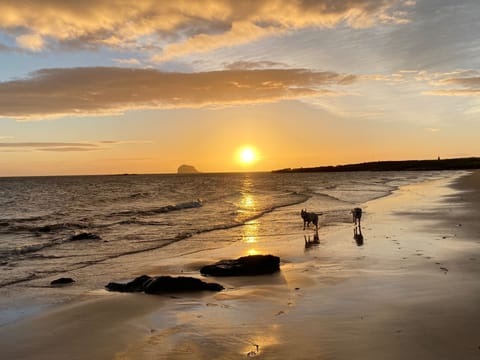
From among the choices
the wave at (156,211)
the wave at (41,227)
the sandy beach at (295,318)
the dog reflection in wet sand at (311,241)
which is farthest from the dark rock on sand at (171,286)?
the wave at (156,211)

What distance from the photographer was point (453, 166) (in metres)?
176

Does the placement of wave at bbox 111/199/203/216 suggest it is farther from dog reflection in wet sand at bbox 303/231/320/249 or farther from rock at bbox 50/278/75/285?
rock at bbox 50/278/75/285

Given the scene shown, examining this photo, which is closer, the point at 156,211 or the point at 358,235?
the point at 358,235

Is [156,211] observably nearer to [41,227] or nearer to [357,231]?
[41,227]

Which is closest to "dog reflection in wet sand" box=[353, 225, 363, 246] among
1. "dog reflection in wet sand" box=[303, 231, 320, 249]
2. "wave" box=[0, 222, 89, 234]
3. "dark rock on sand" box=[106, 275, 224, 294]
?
"dog reflection in wet sand" box=[303, 231, 320, 249]

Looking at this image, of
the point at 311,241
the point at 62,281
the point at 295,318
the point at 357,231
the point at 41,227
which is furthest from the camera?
the point at 41,227

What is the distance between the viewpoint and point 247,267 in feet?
38.7

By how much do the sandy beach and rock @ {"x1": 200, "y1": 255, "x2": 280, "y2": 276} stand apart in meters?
0.34

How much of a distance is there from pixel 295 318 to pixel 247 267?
4.27 m

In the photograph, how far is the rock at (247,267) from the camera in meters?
11.7

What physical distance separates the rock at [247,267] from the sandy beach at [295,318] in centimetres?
34

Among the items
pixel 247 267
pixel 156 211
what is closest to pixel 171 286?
pixel 247 267

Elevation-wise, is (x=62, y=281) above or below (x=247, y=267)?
below

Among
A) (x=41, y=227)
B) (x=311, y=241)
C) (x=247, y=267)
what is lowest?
(x=41, y=227)
